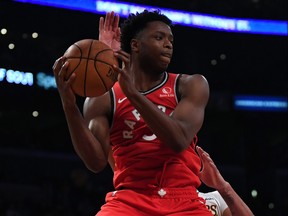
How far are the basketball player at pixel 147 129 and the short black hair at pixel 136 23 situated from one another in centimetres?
2

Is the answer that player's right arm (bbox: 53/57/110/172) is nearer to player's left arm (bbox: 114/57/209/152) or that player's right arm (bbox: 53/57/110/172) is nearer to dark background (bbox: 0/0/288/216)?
player's left arm (bbox: 114/57/209/152)

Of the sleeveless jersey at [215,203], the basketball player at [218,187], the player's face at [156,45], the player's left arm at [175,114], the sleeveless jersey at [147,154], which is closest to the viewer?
the player's left arm at [175,114]

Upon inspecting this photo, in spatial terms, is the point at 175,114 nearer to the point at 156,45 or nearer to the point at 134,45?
the point at 156,45

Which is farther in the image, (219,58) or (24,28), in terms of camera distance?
(219,58)

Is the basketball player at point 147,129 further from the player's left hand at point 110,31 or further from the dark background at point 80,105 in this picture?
the dark background at point 80,105

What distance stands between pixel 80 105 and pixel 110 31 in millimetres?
9339

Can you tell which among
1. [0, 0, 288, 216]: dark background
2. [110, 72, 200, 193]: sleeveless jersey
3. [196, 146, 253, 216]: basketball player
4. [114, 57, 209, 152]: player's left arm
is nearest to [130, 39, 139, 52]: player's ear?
[110, 72, 200, 193]: sleeveless jersey

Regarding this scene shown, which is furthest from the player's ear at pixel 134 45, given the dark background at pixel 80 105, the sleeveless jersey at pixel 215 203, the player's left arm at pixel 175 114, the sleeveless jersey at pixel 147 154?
the dark background at pixel 80 105

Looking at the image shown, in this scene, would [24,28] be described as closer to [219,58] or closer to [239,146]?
[219,58]

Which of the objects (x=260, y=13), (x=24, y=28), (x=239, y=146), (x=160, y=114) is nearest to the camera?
(x=160, y=114)

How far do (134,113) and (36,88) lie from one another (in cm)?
881

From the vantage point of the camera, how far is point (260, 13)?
42.5 ft

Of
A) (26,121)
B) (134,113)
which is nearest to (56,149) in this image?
(26,121)

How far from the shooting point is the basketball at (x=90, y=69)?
3.15m
